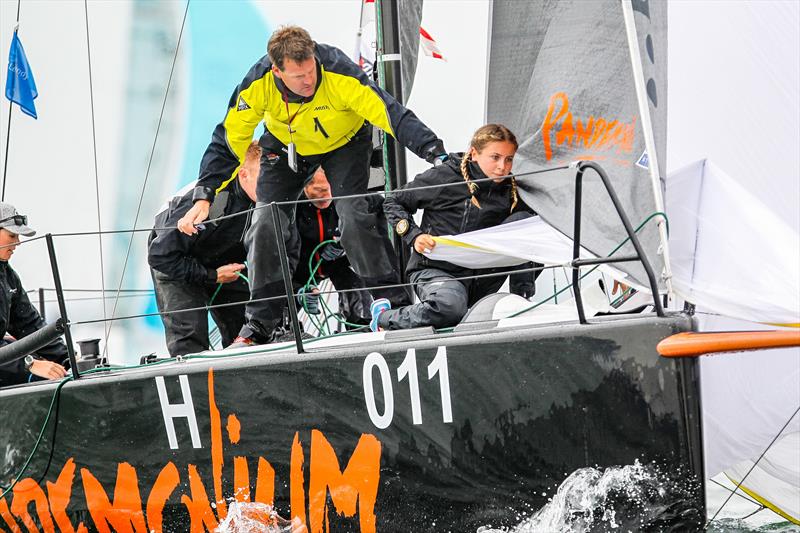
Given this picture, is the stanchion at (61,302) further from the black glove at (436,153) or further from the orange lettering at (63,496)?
the black glove at (436,153)

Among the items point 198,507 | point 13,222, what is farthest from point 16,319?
point 198,507

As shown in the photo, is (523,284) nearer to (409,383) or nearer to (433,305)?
(433,305)

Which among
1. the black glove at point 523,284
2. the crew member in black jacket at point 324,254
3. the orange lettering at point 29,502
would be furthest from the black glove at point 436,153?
the orange lettering at point 29,502

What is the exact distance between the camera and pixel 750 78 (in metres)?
3.05

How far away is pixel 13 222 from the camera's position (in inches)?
158

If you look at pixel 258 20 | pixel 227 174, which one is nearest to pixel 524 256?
pixel 227 174

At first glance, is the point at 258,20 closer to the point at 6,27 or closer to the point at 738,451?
the point at 6,27

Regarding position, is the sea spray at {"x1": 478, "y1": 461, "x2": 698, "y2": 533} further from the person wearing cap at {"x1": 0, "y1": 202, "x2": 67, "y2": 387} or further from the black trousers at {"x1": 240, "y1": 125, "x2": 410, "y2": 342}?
the person wearing cap at {"x1": 0, "y1": 202, "x2": 67, "y2": 387}

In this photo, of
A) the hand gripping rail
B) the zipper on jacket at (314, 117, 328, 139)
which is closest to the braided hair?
the zipper on jacket at (314, 117, 328, 139)

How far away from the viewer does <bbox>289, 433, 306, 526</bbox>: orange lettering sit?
279 centimetres

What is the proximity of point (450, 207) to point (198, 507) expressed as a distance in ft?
3.74

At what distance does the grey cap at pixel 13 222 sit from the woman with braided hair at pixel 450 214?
1435 millimetres

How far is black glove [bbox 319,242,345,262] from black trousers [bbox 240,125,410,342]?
37 centimetres

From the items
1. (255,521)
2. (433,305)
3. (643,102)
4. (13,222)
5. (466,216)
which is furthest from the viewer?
(13,222)
